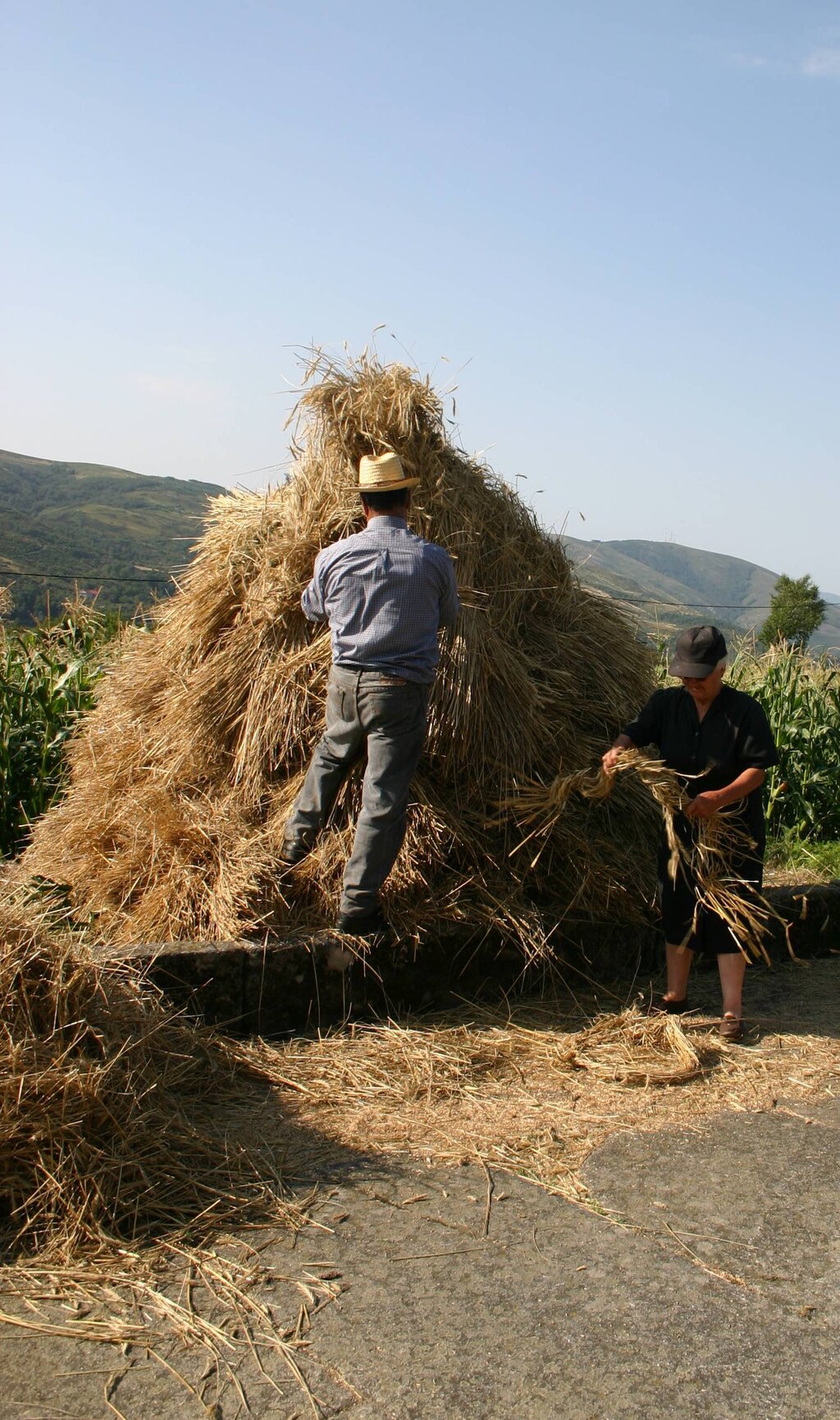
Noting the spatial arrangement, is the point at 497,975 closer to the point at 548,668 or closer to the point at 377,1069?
the point at 377,1069

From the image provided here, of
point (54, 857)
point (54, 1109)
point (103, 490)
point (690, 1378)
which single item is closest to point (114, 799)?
point (54, 857)

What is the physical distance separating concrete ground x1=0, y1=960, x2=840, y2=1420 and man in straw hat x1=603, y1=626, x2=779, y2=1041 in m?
1.21

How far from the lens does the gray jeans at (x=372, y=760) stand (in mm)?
4402

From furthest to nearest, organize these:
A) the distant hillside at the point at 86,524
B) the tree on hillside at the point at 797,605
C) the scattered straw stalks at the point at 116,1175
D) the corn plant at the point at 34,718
A: the tree on hillside at the point at 797,605
the distant hillside at the point at 86,524
the corn plant at the point at 34,718
the scattered straw stalks at the point at 116,1175

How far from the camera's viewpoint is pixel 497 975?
15.8 feet

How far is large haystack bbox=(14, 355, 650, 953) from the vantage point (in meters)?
4.69

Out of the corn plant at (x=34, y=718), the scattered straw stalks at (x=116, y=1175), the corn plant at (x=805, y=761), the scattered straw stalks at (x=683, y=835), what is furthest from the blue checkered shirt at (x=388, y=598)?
the corn plant at (x=805, y=761)

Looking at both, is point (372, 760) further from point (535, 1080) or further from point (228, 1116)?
point (228, 1116)

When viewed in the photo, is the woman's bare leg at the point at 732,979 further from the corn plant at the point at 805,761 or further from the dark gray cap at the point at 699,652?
the corn plant at the point at 805,761

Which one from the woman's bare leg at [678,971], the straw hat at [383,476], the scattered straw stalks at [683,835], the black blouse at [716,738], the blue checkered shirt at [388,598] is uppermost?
the straw hat at [383,476]

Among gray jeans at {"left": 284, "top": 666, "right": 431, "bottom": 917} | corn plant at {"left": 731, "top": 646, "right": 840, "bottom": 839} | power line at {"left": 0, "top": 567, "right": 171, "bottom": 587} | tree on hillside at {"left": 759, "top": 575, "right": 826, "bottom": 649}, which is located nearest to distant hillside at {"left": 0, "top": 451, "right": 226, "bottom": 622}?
power line at {"left": 0, "top": 567, "right": 171, "bottom": 587}

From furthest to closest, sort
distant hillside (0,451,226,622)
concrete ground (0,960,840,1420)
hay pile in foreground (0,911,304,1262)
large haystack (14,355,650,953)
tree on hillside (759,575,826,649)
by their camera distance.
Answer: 1. tree on hillside (759,575,826,649)
2. distant hillside (0,451,226,622)
3. large haystack (14,355,650,953)
4. hay pile in foreground (0,911,304,1262)
5. concrete ground (0,960,840,1420)

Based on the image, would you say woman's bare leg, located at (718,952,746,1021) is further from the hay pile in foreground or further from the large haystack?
the hay pile in foreground

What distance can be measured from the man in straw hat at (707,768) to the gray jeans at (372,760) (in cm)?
85
